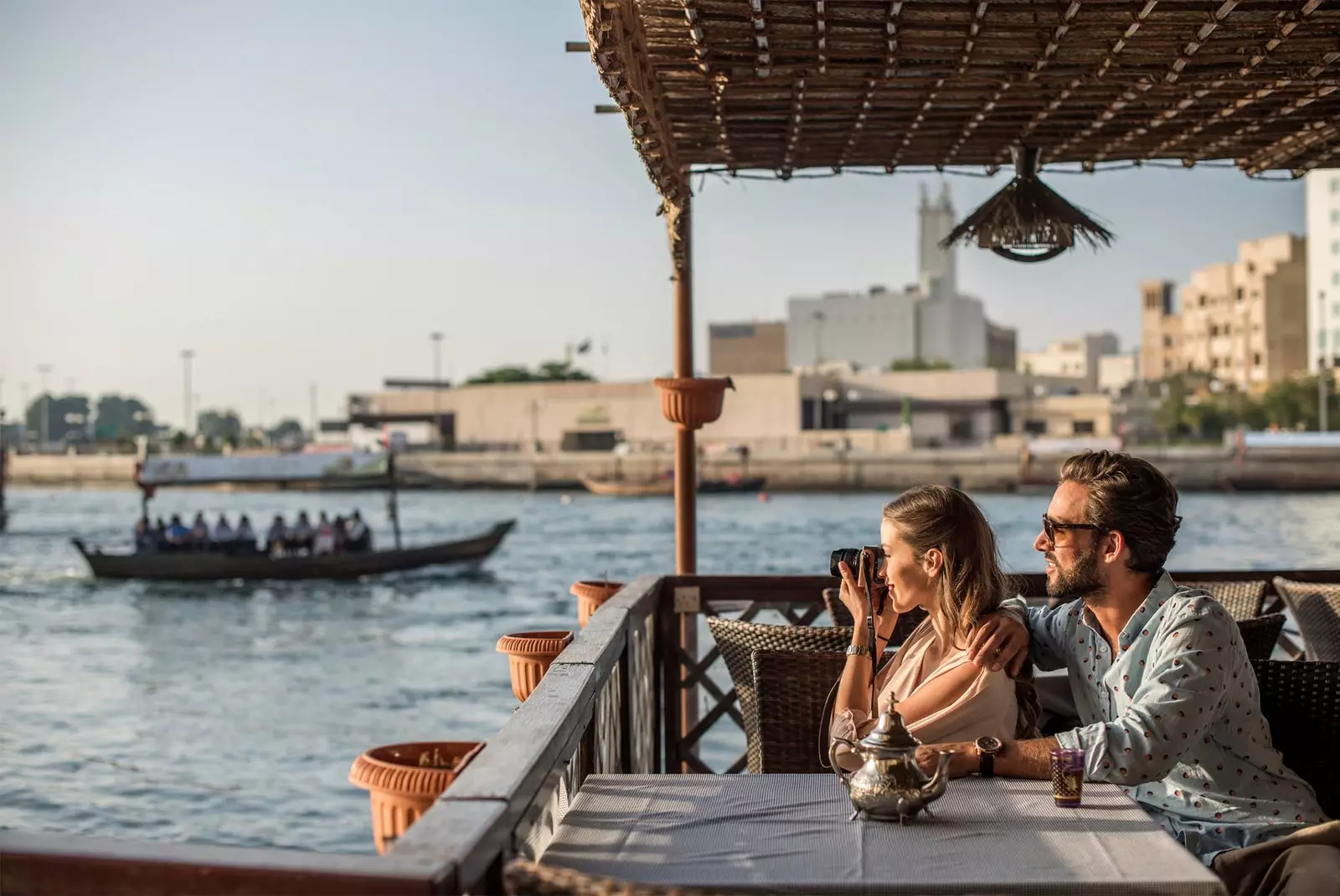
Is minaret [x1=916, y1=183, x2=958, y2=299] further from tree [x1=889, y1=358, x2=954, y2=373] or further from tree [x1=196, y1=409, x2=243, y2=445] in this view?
tree [x1=196, y1=409, x2=243, y2=445]

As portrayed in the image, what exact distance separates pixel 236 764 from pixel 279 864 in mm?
16607

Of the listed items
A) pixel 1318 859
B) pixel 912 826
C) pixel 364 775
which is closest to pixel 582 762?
pixel 364 775

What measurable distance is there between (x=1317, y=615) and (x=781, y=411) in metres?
74.4

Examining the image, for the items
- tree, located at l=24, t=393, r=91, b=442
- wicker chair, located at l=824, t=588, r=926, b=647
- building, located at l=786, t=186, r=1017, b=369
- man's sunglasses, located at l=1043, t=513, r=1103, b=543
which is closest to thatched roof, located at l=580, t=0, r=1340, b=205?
wicker chair, located at l=824, t=588, r=926, b=647

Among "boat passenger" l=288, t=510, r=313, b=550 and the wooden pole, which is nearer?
the wooden pole

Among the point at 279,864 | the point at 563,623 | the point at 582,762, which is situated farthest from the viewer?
the point at 563,623

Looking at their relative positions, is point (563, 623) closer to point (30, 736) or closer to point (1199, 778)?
point (30, 736)

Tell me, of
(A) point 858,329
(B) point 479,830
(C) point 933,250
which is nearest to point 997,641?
(B) point 479,830

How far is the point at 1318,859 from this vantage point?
7.72 ft

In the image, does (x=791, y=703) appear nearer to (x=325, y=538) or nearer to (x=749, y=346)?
(x=325, y=538)

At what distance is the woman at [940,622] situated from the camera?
2748 millimetres

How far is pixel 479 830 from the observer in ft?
5.80

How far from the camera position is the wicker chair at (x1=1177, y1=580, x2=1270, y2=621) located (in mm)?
4672

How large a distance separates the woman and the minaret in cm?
11953
